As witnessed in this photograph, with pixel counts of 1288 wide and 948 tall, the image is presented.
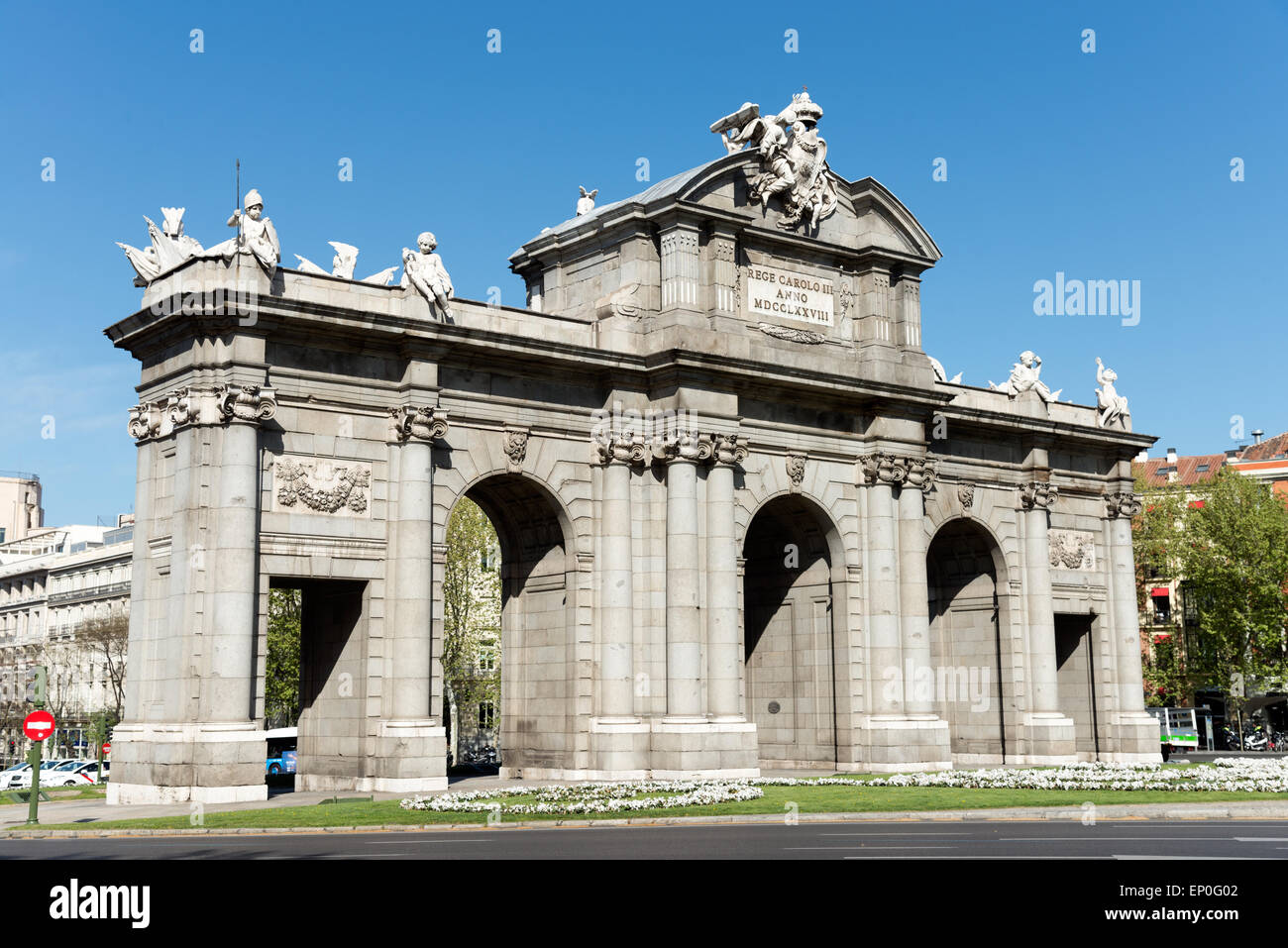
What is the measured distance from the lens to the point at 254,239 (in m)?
33.8

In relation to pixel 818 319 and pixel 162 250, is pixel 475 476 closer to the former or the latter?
pixel 162 250

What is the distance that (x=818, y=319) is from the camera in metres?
43.4

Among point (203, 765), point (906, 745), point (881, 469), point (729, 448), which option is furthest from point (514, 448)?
point (906, 745)

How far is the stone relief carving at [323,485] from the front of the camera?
33938 millimetres

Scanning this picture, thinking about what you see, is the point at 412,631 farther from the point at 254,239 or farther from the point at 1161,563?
the point at 1161,563

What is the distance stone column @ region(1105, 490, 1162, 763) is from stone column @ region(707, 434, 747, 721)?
19151 mm

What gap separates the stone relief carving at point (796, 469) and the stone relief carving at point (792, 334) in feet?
11.4

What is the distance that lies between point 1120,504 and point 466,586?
2870cm

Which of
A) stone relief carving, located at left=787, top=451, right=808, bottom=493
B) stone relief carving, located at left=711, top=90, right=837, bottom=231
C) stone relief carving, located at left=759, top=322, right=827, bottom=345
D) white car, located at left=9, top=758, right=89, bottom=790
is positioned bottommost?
white car, located at left=9, top=758, right=89, bottom=790

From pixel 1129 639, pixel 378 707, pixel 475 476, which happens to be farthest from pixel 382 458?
pixel 1129 639

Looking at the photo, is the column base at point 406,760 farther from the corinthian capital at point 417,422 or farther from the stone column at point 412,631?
the corinthian capital at point 417,422

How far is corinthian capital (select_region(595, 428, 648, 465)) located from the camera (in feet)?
128

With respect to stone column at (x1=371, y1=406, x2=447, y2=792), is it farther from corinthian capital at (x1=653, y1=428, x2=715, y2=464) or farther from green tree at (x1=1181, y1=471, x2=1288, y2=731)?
green tree at (x1=1181, y1=471, x2=1288, y2=731)

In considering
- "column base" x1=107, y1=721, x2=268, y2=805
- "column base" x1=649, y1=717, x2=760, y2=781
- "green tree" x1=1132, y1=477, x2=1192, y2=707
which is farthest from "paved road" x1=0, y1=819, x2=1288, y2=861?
"green tree" x1=1132, y1=477, x2=1192, y2=707
